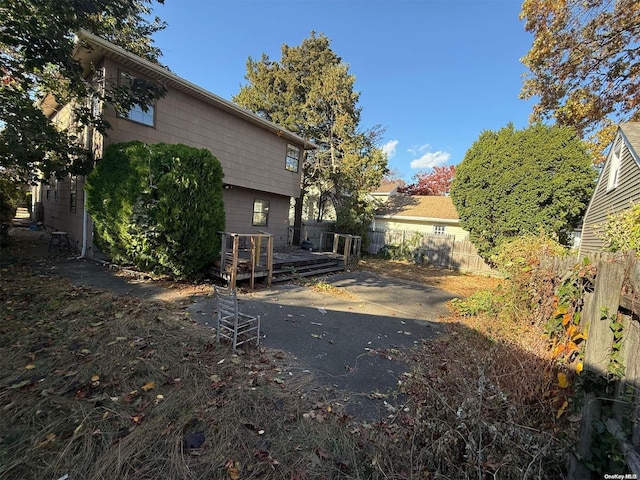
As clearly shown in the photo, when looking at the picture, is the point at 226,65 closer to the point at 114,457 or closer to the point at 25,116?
the point at 25,116

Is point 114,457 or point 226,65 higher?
point 226,65

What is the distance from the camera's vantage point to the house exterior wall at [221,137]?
28.2ft

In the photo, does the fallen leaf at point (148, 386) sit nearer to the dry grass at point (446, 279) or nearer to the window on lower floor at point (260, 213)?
the dry grass at point (446, 279)

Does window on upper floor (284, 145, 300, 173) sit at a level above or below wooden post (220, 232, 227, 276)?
above

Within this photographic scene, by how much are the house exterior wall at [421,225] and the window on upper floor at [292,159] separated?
908cm

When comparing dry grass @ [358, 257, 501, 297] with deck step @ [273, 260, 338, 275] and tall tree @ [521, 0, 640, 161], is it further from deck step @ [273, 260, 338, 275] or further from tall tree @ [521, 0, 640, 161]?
tall tree @ [521, 0, 640, 161]

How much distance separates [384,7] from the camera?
384 inches

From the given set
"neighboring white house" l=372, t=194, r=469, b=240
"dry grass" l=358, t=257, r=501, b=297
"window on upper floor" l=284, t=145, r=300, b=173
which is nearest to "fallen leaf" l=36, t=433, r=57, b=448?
"dry grass" l=358, t=257, r=501, b=297

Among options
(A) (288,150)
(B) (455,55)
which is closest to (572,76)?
(B) (455,55)

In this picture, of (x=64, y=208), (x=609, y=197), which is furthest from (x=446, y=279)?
(x=64, y=208)

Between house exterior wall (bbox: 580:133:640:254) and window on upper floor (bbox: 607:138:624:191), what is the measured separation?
4.7 inches

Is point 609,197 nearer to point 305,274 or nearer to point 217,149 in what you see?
point 305,274

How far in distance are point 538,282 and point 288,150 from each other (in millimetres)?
12420

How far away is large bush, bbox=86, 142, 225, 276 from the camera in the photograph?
6371mm
